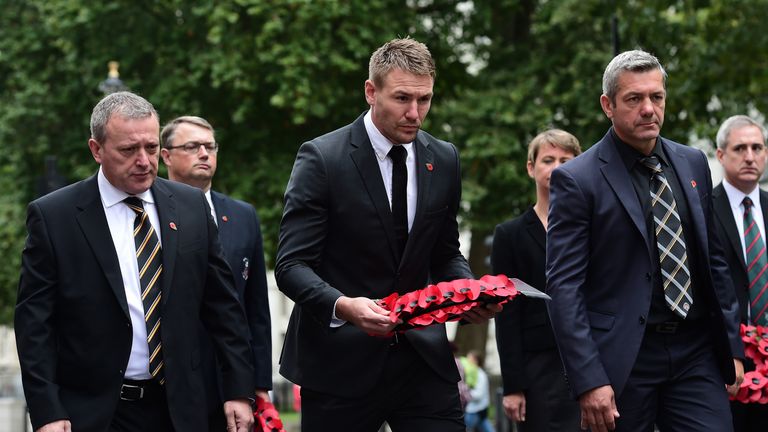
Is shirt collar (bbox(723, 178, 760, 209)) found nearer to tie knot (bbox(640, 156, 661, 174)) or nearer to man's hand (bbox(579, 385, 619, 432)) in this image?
tie knot (bbox(640, 156, 661, 174))

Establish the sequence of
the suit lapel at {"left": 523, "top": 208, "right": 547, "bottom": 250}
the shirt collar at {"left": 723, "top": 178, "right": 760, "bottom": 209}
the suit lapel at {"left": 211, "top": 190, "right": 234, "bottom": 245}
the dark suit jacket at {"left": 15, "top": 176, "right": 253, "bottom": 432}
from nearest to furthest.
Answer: the dark suit jacket at {"left": 15, "top": 176, "right": 253, "bottom": 432}
the suit lapel at {"left": 211, "top": 190, "right": 234, "bottom": 245}
the suit lapel at {"left": 523, "top": 208, "right": 547, "bottom": 250}
the shirt collar at {"left": 723, "top": 178, "right": 760, "bottom": 209}

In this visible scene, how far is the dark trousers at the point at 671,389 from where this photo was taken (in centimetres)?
610

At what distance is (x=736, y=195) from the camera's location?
875 centimetres

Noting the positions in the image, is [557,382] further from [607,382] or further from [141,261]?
[141,261]

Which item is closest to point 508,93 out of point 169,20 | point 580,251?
point 169,20

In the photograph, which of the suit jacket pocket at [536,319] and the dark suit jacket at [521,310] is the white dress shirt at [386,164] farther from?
the suit jacket pocket at [536,319]

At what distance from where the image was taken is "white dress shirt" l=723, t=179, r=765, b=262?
28.0ft

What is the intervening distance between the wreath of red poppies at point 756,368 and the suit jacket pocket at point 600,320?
1.29 meters

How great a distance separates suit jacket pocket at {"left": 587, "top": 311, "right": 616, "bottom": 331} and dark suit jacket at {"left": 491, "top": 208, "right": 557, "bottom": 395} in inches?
69.8

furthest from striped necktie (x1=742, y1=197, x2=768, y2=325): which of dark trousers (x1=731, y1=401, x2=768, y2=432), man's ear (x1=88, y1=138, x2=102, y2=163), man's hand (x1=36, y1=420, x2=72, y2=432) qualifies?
man's hand (x1=36, y1=420, x2=72, y2=432)

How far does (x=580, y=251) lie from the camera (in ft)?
20.6

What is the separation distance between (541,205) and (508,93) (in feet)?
53.4

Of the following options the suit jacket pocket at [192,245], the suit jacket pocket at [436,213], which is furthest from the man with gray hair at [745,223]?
the suit jacket pocket at [192,245]

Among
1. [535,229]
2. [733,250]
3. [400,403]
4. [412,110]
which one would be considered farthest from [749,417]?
[412,110]
